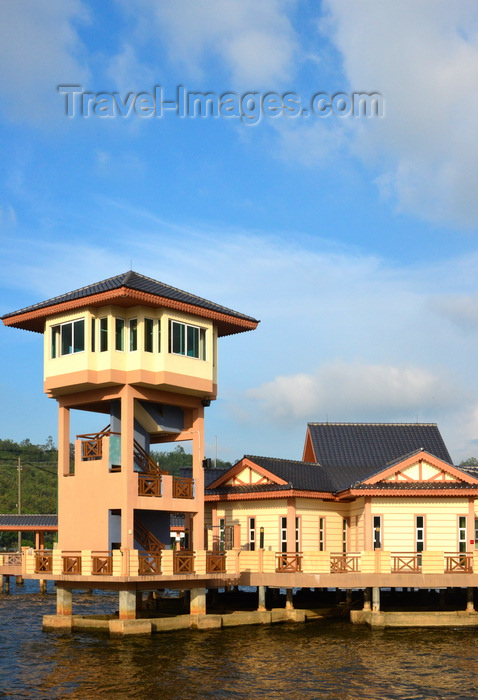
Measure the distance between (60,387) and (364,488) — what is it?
1374 cm

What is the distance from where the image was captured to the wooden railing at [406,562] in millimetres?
37062

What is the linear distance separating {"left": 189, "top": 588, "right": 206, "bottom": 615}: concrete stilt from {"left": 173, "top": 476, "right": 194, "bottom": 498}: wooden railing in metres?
3.85

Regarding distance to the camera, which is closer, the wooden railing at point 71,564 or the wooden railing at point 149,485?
the wooden railing at point 71,564

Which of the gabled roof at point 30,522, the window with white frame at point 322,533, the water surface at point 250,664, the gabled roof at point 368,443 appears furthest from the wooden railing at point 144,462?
the gabled roof at point 30,522

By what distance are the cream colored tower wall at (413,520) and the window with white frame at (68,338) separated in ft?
47.8

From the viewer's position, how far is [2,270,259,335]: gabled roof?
35016mm

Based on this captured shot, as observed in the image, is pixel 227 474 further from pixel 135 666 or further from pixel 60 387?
pixel 135 666

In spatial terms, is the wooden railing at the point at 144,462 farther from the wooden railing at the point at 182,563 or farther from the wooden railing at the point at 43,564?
the wooden railing at the point at 43,564

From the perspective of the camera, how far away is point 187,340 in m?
37.6

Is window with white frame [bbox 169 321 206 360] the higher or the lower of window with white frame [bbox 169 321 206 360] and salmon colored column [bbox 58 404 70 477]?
the higher

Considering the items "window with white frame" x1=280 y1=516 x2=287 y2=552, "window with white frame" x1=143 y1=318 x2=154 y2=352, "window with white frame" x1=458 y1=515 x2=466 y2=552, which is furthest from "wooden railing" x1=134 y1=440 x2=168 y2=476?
"window with white frame" x1=458 y1=515 x2=466 y2=552

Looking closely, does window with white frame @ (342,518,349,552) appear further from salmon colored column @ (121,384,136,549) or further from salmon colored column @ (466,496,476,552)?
salmon colored column @ (121,384,136,549)

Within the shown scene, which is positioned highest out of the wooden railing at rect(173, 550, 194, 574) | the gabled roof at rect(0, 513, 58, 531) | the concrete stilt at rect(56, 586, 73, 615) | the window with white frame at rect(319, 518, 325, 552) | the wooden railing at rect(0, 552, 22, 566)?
the window with white frame at rect(319, 518, 325, 552)

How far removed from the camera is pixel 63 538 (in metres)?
36.9
